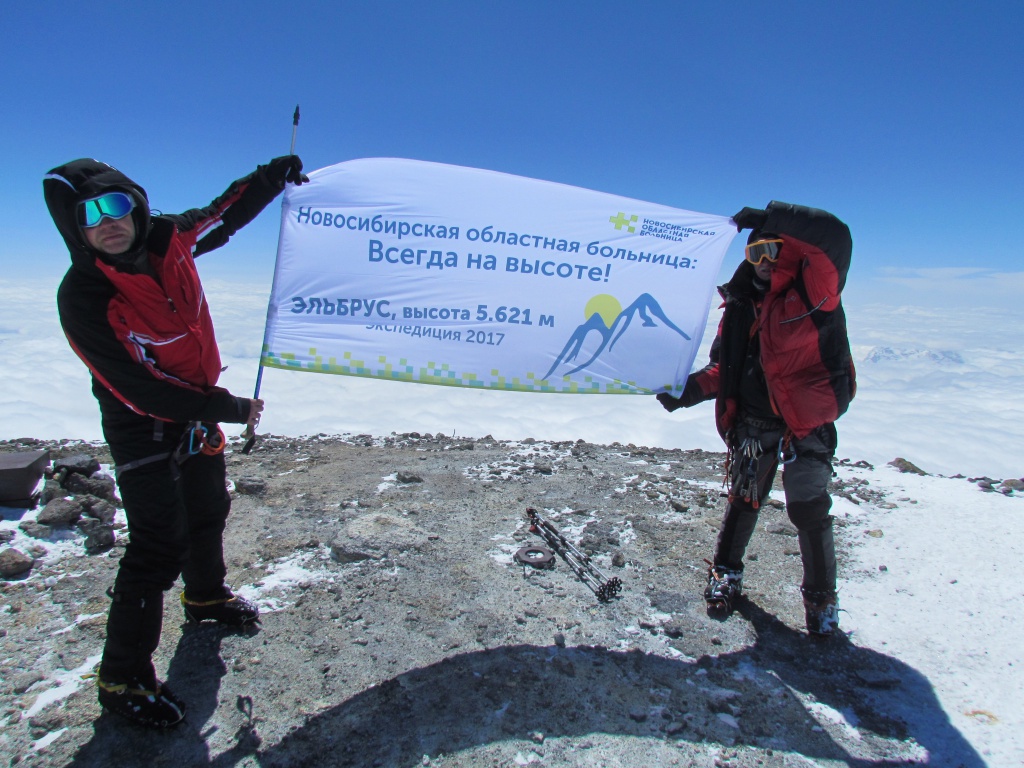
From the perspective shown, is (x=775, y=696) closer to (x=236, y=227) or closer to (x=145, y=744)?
(x=145, y=744)

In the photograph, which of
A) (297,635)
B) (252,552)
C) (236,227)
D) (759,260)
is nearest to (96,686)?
(297,635)

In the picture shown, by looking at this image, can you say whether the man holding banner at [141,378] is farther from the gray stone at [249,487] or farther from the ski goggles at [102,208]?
the gray stone at [249,487]

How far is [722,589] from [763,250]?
2.33 m

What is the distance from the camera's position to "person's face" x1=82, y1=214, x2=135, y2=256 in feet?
8.31

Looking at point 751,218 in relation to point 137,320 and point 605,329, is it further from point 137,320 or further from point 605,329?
point 137,320

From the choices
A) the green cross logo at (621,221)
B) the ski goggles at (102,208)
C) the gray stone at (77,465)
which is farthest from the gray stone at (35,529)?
the green cross logo at (621,221)

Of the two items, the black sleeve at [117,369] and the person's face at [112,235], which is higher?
the person's face at [112,235]

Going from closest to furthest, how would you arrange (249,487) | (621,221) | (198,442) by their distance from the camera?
(198,442), (621,221), (249,487)

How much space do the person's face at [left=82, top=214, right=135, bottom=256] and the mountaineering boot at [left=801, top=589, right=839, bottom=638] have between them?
440 cm

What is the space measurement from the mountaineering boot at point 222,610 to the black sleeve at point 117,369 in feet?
4.43

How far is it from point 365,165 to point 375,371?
1411mm

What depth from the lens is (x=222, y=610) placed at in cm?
347

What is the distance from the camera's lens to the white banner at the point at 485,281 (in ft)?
12.3

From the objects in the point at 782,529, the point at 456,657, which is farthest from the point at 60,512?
the point at 782,529
